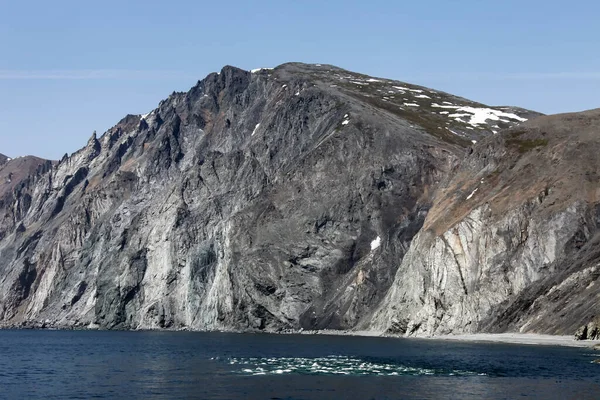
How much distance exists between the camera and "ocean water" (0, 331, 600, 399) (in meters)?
59.6

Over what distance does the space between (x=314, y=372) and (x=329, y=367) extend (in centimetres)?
426

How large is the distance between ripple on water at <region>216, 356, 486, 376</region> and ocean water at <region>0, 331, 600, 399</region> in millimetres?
86

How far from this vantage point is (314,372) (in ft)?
237

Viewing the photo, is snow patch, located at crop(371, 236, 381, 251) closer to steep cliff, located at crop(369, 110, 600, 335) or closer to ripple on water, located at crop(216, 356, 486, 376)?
steep cliff, located at crop(369, 110, 600, 335)

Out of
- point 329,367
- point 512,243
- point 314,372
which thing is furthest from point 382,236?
point 314,372

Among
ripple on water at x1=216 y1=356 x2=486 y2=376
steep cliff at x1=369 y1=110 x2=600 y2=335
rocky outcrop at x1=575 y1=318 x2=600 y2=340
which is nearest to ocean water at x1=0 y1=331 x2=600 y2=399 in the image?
ripple on water at x1=216 y1=356 x2=486 y2=376

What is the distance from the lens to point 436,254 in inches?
4988

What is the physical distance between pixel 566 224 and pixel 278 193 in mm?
70350

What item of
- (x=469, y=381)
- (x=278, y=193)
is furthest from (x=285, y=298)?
(x=469, y=381)

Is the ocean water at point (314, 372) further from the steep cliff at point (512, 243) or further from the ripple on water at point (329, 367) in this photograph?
the steep cliff at point (512, 243)

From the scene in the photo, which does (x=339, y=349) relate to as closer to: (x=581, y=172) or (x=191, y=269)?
(x=581, y=172)

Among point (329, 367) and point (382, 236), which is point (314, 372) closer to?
point (329, 367)

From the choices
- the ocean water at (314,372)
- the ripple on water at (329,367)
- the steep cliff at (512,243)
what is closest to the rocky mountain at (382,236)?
the steep cliff at (512,243)

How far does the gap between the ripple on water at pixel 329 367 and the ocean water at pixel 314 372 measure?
0.09 meters
